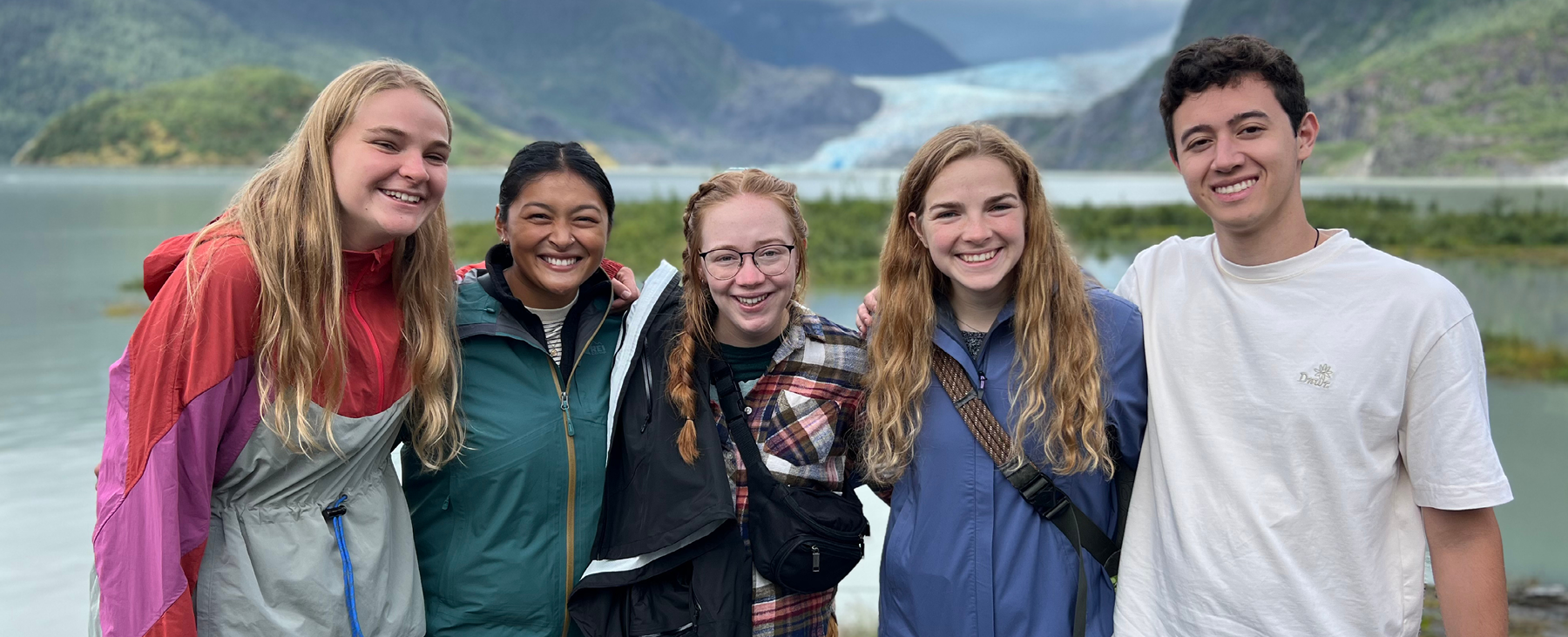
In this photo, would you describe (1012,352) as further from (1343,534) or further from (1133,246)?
(1133,246)

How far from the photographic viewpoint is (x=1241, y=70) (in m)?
1.97

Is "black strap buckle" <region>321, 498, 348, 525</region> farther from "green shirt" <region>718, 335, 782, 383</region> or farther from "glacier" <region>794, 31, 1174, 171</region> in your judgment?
"glacier" <region>794, 31, 1174, 171</region>

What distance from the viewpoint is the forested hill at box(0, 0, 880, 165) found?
409 ft

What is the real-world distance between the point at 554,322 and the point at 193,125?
93544 millimetres

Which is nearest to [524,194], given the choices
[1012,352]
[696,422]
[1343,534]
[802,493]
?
[696,422]

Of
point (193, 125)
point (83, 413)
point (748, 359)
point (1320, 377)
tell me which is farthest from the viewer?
point (193, 125)

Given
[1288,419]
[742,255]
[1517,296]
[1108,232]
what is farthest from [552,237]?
[1108,232]

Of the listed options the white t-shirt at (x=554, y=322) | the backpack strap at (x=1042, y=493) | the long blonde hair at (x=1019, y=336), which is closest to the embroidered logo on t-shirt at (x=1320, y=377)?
the long blonde hair at (x=1019, y=336)

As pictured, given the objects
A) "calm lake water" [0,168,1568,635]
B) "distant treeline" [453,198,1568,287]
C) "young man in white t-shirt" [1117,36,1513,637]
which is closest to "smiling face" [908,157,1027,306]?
"young man in white t-shirt" [1117,36,1513,637]

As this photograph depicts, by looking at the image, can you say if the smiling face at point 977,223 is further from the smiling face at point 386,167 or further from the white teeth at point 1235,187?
the smiling face at point 386,167

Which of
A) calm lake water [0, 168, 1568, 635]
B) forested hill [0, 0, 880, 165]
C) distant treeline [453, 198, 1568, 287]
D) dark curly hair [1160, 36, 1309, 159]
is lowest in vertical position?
calm lake water [0, 168, 1568, 635]

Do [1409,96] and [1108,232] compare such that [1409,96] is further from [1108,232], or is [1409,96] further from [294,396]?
[294,396]

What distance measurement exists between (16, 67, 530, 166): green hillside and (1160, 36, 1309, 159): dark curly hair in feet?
278

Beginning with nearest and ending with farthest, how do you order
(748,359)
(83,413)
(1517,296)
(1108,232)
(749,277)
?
(749,277), (748,359), (83,413), (1517,296), (1108,232)
